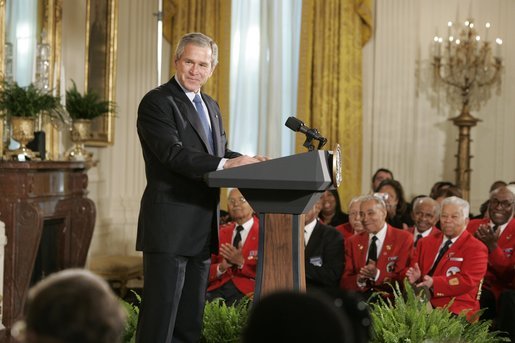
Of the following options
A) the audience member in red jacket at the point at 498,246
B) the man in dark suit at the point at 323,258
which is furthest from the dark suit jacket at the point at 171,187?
the audience member in red jacket at the point at 498,246

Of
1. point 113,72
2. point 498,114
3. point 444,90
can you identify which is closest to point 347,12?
point 444,90

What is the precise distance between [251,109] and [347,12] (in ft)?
4.75

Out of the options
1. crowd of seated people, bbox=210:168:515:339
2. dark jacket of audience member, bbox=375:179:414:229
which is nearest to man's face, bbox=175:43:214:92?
crowd of seated people, bbox=210:168:515:339

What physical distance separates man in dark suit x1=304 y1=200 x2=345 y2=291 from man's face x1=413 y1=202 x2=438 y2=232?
3.05 ft

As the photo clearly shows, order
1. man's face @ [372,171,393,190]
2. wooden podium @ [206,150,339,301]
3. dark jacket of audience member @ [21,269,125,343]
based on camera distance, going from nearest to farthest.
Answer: dark jacket of audience member @ [21,269,125,343] < wooden podium @ [206,150,339,301] < man's face @ [372,171,393,190]

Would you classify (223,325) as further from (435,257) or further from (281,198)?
(435,257)

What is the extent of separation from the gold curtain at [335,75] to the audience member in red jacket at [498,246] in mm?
3284

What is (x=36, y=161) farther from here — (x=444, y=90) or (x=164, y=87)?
(x=444, y=90)

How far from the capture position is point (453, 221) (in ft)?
16.9

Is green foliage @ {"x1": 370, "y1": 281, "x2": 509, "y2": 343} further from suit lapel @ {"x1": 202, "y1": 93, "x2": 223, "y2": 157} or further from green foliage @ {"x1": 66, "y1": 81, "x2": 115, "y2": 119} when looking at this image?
green foliage @ {"x1": 66, "y1": 81, "x2": 115, "y2": 119}

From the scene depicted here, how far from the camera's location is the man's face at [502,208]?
601 cm

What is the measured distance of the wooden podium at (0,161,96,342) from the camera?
5.90 m

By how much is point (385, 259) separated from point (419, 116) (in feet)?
14.3

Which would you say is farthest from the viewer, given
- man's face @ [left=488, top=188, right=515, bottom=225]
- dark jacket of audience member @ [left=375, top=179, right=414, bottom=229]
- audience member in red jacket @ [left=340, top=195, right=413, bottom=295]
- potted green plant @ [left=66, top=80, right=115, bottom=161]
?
potted green plant @ [left=66, top=80, right=115, bottom=161]
